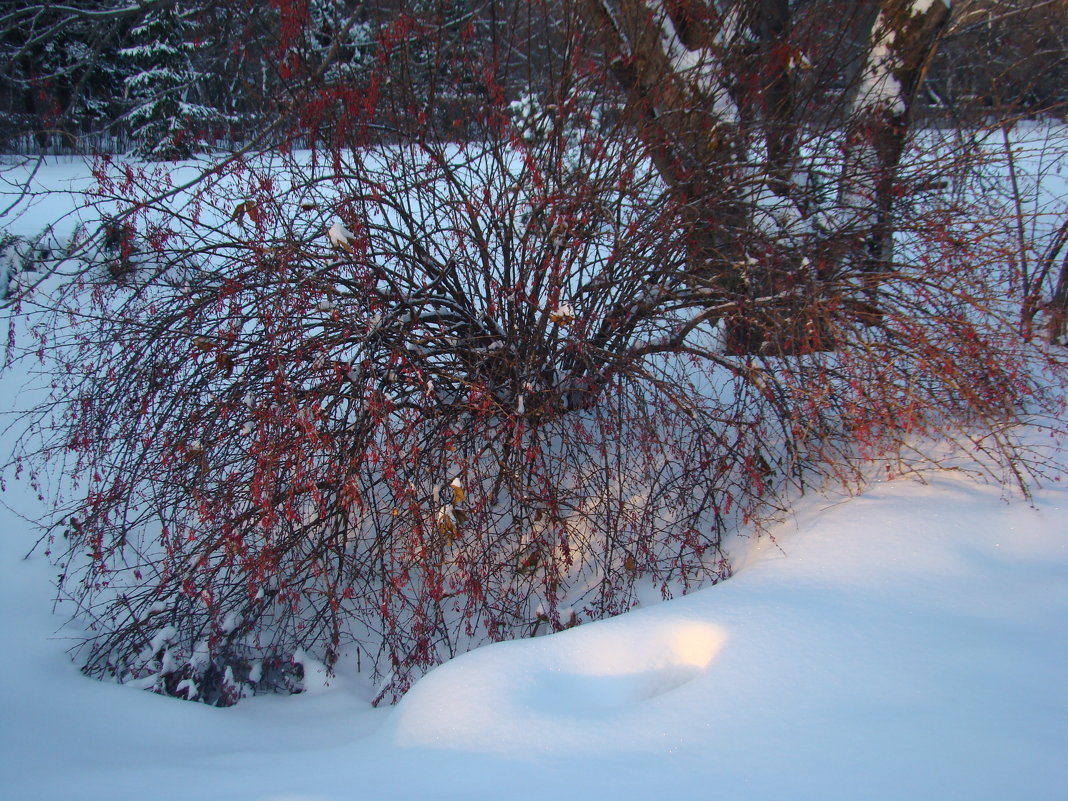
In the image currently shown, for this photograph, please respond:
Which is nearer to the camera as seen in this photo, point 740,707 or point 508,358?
point 740,707

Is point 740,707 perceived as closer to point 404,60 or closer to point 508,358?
point 508,358

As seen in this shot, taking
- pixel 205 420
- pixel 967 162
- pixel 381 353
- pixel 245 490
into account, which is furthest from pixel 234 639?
pixel 967 162

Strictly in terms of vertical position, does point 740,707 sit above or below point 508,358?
below

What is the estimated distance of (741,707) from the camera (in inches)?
88.4

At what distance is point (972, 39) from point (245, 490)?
8616mm

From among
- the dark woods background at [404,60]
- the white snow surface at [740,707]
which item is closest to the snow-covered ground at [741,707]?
the white snow surface at [740,707]

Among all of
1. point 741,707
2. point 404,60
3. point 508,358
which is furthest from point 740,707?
point 404,60

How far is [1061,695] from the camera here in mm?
2176

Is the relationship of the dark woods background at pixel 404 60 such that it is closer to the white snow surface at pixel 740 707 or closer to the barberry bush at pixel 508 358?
the barberry bush at pixel 508 358

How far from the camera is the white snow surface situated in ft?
6.59

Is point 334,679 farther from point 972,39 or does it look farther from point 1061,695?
point 972,39

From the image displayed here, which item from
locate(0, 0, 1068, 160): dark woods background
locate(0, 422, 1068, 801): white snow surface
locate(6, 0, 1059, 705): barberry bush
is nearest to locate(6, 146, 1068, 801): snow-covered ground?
locate(0, 422, 1068, 801): white snow surface

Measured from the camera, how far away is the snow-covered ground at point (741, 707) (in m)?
2.01

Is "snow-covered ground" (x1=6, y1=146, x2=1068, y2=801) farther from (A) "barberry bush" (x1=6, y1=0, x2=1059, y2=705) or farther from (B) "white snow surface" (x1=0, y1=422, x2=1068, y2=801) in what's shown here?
(A) "barberry bush" (x1=6, y1=0, x2=1059, y2=705)
